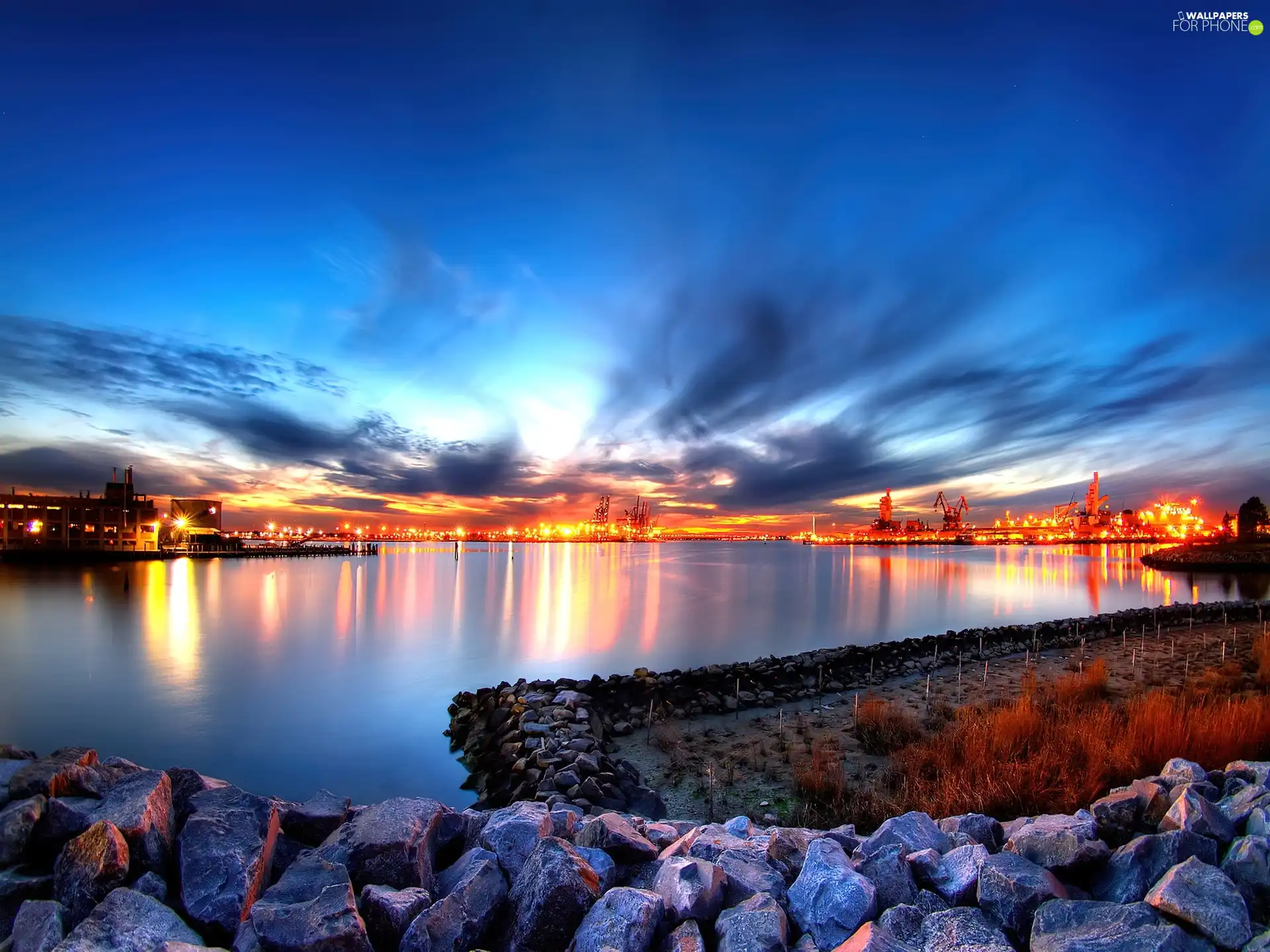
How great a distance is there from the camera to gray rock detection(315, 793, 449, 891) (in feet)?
11.8

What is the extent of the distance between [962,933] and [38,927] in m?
4.57

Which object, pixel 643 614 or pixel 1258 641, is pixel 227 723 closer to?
pixel 643 614

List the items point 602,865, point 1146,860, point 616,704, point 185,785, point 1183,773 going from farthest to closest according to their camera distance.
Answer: point 616,704
point 1183,773
point 185,785
point 602,865
point 1146,860

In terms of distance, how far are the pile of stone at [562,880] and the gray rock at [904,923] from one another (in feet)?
0.05

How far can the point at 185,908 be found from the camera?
3242 mm

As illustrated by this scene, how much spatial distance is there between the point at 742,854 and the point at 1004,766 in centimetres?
427

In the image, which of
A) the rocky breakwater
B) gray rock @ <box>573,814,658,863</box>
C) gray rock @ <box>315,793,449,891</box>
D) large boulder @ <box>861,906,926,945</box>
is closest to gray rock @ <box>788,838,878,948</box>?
large boulder @ <box>861,906,926,945</box>

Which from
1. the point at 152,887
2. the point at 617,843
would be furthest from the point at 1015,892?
the point at 152,887

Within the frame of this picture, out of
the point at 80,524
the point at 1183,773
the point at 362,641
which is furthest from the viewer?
the point at 80,524

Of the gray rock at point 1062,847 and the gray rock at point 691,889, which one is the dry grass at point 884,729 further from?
the gray rock at point 691,889

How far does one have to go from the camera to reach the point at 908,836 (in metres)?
4.12

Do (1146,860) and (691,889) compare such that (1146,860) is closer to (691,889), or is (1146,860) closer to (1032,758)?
(691,889)

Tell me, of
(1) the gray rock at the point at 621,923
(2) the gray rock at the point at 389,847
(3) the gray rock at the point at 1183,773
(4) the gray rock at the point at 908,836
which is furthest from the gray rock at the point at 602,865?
(3) the gray rock at the point at 1183,773

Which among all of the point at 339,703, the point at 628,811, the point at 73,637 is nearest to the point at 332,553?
the point at 73,637
